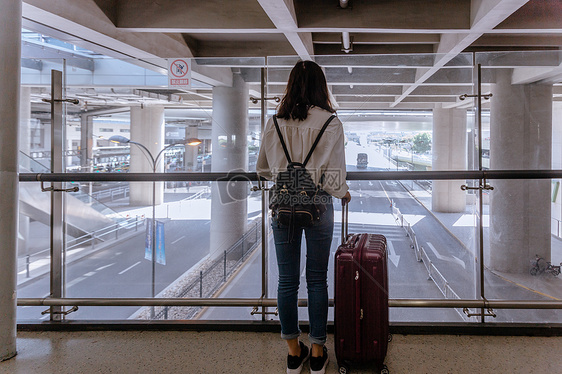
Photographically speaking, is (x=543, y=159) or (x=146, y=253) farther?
(x=543, y=159)

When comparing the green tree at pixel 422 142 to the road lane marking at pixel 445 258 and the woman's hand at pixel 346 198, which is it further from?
the woman's hand at pixel 346 198

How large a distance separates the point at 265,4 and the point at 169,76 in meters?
2.39

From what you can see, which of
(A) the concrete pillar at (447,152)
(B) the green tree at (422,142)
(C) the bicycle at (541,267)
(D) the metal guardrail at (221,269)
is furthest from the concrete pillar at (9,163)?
(C) the bicycle at (541,267)

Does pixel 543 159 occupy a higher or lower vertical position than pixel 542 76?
lower

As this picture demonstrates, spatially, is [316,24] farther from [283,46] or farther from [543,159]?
[543,159]

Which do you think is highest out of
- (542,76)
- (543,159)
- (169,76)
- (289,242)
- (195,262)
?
(542,76)

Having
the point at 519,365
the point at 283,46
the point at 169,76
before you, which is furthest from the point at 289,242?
the point at 283,46

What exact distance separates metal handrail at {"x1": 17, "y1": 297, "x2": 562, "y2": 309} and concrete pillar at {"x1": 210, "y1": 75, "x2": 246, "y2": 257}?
2.71ft

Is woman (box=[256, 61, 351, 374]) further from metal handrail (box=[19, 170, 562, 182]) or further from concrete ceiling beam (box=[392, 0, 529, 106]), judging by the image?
concrete ceiling beam (box=[392, 0, 529, 106])

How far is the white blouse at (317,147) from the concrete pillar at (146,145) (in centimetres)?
143

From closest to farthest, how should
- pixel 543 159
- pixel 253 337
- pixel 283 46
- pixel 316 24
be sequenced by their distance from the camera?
pixel 253 337 → pixel 543 159 → pixel 316 24 → pixel 283 46

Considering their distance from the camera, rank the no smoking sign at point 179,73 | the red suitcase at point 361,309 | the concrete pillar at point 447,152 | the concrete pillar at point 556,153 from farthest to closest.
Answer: the concrete pillar at point 556,153 < the no smoking sign at point 179,73 < the concrete pillar at point 447,152 < the red suitcase at point 361,309

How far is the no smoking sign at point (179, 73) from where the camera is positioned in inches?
138

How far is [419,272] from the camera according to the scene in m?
3.23
